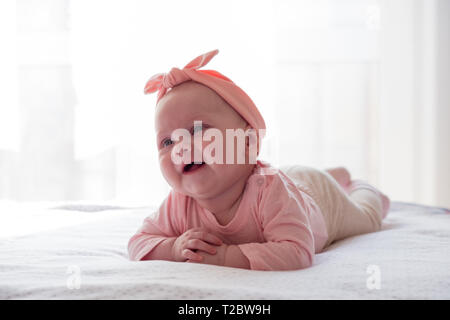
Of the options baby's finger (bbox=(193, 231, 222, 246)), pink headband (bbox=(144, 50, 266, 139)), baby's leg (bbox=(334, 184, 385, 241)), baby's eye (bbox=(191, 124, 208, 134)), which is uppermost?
pink headband (bbox=(144, 50, 266, 139))

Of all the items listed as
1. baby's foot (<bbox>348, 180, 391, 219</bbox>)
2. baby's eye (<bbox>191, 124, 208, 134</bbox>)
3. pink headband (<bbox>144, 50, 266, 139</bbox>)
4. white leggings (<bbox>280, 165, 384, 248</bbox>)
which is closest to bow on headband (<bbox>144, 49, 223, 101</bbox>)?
pink headband (<bbox>144, 50, 266, 139</bbox>)

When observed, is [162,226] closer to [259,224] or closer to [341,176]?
[259,224]

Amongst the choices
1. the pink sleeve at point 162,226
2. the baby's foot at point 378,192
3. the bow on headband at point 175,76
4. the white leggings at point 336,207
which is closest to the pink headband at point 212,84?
the bow on headband at point 175,76

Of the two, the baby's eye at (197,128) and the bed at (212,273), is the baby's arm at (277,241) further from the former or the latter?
the baby's eye at (197,128)

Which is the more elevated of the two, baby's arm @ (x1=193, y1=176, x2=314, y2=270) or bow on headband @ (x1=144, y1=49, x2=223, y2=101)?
bow on headband @ (x1=144, y1=49, x2=223, y2=101)

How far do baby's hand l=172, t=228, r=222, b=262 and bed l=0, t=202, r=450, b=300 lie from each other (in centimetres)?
4

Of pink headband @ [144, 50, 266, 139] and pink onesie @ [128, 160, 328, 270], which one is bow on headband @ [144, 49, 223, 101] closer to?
pink headband @ [144, 50, 266, 139]

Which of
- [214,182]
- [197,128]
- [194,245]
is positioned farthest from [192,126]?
[194,245]

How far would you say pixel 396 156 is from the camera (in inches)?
109

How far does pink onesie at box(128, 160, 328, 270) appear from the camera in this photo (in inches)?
30.0

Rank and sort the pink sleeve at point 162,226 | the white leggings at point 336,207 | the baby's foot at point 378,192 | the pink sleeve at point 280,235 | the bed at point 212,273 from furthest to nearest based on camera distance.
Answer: the baby's foot at point 378,192 → the white leggings at point 336,207 → the pink sleeve at point 162,226 → the pink sleeve at point 280,235 → the bed at point 212,273

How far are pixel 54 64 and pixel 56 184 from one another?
2.68ft

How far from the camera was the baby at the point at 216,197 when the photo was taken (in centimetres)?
78


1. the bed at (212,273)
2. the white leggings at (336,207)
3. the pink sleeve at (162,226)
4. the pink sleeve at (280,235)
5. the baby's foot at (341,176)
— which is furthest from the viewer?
the baby's foot at (341,176)
